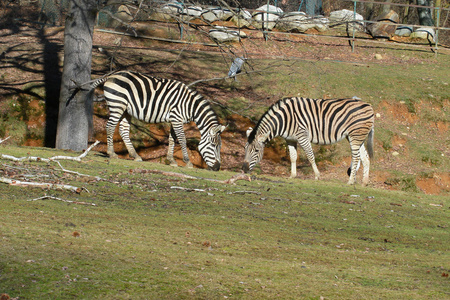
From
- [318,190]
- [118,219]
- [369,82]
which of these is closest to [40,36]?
[369,82]

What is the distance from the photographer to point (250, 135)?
639 inches

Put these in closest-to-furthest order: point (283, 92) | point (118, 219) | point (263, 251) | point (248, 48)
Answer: point (263, 251), point (118, 219), point (283, 92), point (248, 48)

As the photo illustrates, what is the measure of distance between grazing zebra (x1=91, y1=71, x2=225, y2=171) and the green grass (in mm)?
4163

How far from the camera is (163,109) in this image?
15.5 metres

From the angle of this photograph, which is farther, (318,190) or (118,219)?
(318,190)

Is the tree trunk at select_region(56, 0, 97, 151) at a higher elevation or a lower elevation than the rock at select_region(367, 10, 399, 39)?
lower

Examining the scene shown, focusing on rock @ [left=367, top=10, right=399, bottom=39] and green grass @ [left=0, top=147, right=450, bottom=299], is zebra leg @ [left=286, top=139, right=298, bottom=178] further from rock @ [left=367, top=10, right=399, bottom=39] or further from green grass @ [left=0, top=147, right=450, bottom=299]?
Result: rock @ [left=367, top=10, right=399, bottom=39]

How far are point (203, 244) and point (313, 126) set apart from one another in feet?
35.3

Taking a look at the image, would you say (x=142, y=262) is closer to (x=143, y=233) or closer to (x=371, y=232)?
(x=143, y=233)

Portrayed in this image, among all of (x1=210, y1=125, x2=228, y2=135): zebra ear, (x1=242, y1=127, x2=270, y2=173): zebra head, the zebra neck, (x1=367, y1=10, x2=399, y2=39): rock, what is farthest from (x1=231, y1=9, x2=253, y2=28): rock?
(x1=367, y1=10, x2=399, y2=39): rock

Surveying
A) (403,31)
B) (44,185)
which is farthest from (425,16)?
(44,185)

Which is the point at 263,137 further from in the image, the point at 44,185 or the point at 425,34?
the point at 425,34

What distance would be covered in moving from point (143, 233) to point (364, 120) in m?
11.1

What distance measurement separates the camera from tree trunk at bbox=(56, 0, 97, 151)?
15133mm
